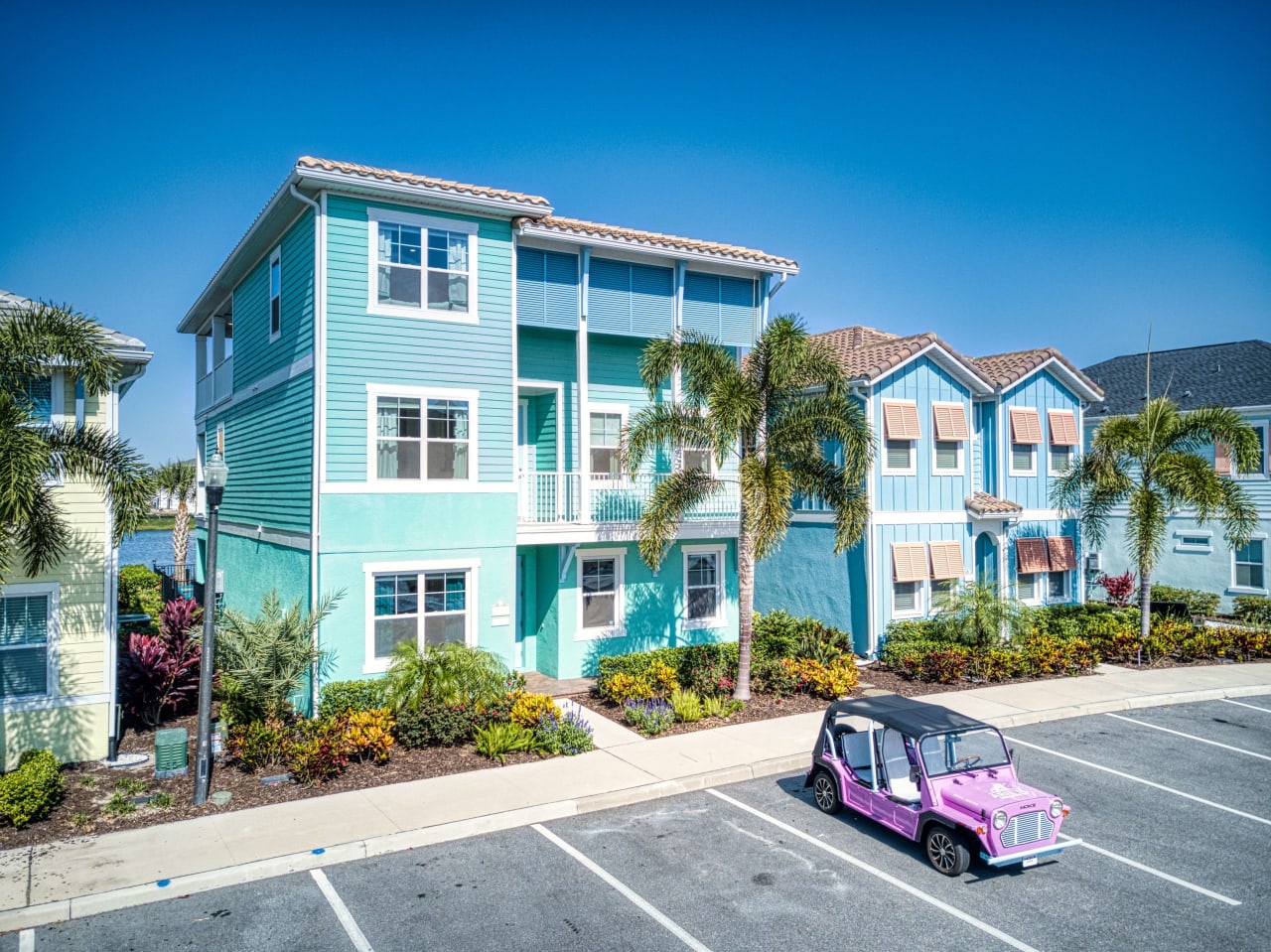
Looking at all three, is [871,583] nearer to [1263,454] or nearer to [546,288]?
[546,288]

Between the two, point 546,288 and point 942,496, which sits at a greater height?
point 546,288

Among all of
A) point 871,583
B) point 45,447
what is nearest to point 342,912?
point 45,447

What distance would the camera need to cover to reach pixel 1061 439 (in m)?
23.7

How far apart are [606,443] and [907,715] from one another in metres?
9.87

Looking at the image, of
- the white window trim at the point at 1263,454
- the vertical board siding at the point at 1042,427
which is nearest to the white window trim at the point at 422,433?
the vertical board siding at the point at 1042,427

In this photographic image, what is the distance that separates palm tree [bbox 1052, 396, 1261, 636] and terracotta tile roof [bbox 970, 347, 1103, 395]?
249 cm

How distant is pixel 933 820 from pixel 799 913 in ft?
6.17

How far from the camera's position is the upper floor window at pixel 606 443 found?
1831cm

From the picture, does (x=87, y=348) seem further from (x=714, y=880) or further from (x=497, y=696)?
(x=714, y=880)

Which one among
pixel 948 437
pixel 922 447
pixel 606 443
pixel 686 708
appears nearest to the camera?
pixel 686 708

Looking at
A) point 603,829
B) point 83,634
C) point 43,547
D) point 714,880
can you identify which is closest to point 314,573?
point 83,634

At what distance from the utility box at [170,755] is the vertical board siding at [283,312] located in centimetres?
651

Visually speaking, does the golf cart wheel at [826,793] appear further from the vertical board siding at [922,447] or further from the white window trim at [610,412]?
the vertical board siding at [922,447]

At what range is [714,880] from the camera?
349 inches
